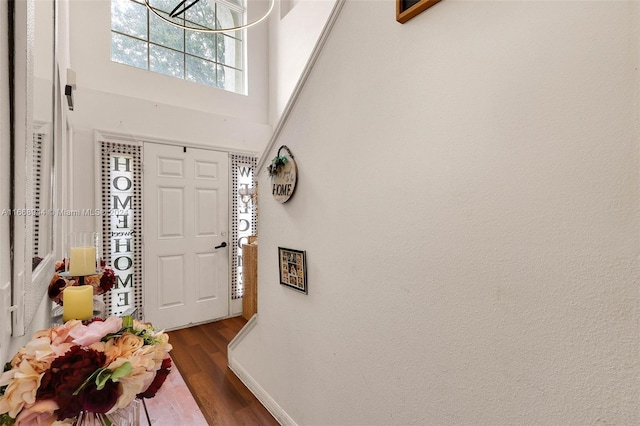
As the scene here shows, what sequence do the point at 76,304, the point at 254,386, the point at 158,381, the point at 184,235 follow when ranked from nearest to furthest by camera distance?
the point at 158,381, the point at 76,304, the point at 254,386, the point at 184,235

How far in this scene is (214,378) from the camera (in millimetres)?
2281

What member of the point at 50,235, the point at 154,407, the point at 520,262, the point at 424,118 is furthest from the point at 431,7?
the point at 154,407

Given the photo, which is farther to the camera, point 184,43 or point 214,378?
point 184,43

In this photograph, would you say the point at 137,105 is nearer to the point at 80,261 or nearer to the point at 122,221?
the point at 122,221

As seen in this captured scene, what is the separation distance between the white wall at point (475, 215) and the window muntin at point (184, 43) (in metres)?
2.58

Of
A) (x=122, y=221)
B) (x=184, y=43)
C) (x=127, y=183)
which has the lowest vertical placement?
(x=122, y=221)

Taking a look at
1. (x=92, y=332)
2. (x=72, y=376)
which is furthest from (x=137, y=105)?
(x=72, y=376)

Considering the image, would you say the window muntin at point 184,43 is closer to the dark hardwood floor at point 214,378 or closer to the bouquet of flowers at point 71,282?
the bouquet of flowers at point 71,282

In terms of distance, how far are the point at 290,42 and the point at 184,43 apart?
1.23m

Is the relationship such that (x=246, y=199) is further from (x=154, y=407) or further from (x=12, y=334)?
(x=12, y=334)

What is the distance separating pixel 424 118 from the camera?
1052 mm

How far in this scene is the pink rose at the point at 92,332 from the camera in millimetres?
617

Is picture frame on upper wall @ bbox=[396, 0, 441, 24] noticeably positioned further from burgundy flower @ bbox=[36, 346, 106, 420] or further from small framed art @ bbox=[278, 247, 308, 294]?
burgundy flower @ bbox=[36, 346, 106, 420]

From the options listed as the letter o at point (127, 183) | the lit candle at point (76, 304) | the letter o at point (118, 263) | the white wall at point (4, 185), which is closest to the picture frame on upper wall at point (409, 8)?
the white wall at point (4, 185)
